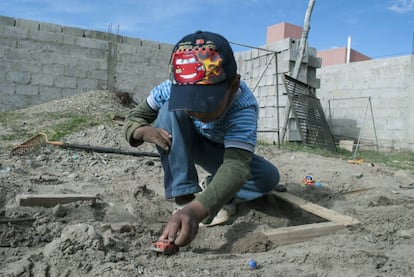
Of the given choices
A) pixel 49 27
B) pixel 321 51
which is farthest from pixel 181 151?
pixel 321 51

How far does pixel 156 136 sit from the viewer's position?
199 cm

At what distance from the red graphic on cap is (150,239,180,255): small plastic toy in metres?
0.60

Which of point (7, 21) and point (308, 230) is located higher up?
point (7, 21)

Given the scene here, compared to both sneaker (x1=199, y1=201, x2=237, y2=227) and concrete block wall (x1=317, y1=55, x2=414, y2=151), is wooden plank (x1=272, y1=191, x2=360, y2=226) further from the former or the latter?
concrete block wall (x1=317, y1=55, x2=414, y2=151)

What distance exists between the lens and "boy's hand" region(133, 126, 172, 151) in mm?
1987

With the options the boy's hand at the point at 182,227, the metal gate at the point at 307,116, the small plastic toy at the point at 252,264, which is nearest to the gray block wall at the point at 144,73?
the metal gate at the point at 307,116

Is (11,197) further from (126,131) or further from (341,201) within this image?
(341,201)

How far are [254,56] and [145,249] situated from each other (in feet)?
23.4

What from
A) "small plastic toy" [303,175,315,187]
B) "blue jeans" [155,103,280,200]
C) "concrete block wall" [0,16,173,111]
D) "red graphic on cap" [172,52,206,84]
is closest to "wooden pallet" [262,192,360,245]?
"blue jeans" [155,103,280,200]

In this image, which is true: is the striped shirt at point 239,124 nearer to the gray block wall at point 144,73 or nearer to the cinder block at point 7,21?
the gray block wall at point 144,73

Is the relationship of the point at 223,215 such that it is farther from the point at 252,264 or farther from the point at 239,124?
the point at 252,264

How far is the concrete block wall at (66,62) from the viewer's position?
25.9 feet

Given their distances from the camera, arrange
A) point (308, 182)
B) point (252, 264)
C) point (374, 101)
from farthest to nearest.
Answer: point (374, 101), point (308, 182), point (252, 264)

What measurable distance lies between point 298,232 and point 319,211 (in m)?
0.46
